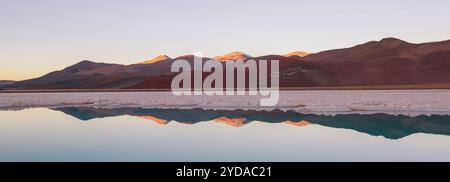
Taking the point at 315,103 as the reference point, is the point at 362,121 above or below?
below

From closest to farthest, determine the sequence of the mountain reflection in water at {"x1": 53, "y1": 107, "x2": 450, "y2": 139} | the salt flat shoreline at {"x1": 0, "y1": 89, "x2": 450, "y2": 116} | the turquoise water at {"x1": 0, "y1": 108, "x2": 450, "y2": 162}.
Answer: the turquoise water at {"x1": 0, "y1": 108, "x2": 450, "y2": 162} → the mountain reflection in water at {"x1": 53, "y1": 107, "x2": 450, "y2": 139} → the salt flat shoreline at {"x1": 0, "y1": 89, "x2": 450, "y2": 116}

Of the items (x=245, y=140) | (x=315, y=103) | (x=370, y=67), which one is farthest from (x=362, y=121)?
(x=370, y=67)

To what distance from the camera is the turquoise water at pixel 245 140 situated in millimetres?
8430

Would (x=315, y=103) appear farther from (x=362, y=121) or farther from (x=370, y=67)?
(x=370, y=67)

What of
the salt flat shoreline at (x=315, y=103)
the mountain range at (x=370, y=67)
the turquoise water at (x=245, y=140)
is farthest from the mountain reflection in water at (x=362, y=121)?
the mountain range at (x=370, y=67)

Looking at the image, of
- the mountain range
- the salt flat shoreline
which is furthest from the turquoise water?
the mountain range

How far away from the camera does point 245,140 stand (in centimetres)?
1065

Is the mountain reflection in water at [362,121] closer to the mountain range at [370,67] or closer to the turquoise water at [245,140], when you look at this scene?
the turquoise water at [245,140]

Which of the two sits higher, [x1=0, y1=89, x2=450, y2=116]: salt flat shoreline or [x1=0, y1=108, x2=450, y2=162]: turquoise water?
[x1=0, y1=89, x2=450, y2=116]: salt flat shoreline

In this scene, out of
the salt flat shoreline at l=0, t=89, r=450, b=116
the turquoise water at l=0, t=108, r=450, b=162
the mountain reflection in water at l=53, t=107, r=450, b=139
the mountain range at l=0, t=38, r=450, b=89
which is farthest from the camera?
the mountain range at l=0, t=38, r=450, b=89

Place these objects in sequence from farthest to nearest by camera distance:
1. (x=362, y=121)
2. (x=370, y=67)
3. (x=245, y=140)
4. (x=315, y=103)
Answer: (x=370, y=67), (x=315, y=103), (x=362, y=121), (x=245, y=140)

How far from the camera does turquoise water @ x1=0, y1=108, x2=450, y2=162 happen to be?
27.7ft

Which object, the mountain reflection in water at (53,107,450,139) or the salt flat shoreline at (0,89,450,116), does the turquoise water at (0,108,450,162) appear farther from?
the salt flat shoreline at (0,89,450,116)

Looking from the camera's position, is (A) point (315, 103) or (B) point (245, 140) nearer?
(B) point (245, 140)
